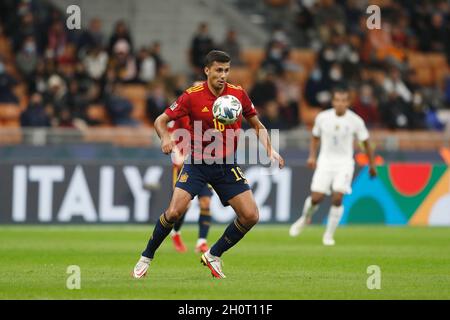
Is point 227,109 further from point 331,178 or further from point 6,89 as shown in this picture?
point 6,89

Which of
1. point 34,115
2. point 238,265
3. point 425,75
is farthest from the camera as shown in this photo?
point 425,75

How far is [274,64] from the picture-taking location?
83.2 ft

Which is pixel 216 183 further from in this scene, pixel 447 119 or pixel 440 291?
pixel 447 119

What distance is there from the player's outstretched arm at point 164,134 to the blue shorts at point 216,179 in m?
0.57

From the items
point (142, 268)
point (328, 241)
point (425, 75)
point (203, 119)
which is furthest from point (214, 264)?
point (425, 75)

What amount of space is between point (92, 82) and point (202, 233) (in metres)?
8.44

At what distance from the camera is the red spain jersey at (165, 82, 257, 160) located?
1155cm

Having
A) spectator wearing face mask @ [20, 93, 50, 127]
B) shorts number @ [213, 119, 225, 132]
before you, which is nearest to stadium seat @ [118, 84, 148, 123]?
spectator wearing face mask @ [20, 93, 50, 127]

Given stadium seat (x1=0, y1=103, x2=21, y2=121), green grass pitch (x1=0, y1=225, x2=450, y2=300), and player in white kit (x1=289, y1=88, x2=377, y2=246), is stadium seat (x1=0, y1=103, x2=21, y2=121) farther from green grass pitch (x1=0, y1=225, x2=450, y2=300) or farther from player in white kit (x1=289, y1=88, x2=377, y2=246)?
player in white kit (x1=289, y1=88, x2=377, y2=246)

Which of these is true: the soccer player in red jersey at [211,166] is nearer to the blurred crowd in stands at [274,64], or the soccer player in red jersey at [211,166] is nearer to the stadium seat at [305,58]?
the blurred crowd in stands at [274,64]

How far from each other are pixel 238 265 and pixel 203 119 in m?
2.54

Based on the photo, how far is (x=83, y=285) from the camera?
35.6 ft

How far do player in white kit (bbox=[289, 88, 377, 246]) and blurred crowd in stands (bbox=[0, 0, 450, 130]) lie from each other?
498 cm

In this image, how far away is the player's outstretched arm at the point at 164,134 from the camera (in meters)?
10.9
